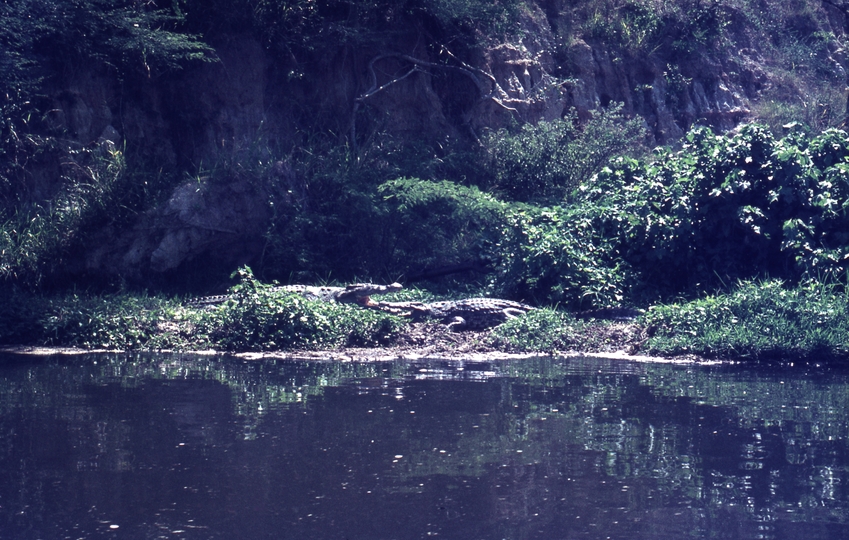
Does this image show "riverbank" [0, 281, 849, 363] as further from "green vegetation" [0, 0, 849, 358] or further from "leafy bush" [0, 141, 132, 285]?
"leafy bush" [0, 141, 132, 285]

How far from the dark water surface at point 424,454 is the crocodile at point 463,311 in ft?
6.66

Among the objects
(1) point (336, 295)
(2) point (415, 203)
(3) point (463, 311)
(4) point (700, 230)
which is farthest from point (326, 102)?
(4) point (700, 230)

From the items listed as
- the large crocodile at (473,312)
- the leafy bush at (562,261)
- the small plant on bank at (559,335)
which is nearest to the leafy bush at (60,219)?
the large crocodile at (473,312)

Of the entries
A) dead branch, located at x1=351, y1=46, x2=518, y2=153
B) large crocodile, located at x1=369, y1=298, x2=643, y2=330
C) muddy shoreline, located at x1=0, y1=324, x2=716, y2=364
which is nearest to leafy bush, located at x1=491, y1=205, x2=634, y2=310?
large crocodile, located at x1=369, y1=298, x2=643, y2=330

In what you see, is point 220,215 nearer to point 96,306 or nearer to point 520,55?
point 96,306

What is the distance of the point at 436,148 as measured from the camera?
14.5 meters

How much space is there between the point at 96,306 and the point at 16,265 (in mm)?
2194

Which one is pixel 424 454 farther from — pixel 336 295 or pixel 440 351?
pixel 336 295

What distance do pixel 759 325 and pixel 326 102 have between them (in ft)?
29.2

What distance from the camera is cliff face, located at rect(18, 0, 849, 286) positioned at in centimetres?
1175

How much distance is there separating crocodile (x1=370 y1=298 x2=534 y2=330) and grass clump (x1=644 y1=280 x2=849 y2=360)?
1593mm

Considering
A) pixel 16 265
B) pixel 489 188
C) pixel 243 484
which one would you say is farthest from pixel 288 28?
pixel 243 484

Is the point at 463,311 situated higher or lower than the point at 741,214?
lower

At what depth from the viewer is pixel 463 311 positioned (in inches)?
367
